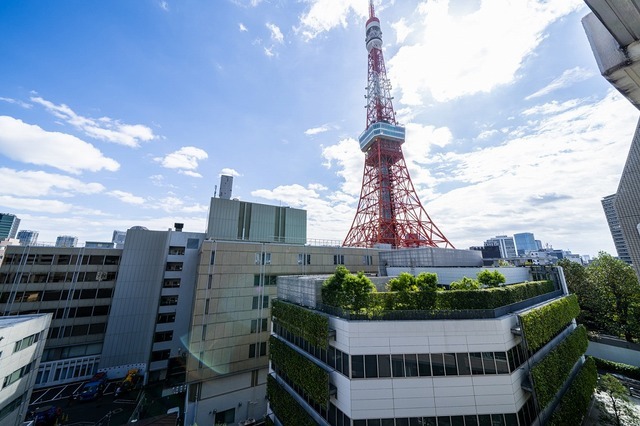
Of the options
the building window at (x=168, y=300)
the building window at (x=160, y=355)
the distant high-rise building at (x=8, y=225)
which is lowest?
the building window at (x=160, y=355)

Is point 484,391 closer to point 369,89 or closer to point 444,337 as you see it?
point 444,337

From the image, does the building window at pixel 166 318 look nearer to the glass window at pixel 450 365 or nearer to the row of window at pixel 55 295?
the row of window at pixel 55 295

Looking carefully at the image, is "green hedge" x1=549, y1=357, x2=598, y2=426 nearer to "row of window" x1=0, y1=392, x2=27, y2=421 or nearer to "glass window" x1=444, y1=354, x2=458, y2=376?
"glass window" x1=444, y1=354, x2=458, y2=376

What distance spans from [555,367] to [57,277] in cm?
5074

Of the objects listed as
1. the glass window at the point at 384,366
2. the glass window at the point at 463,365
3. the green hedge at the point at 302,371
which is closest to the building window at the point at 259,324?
the green hedge at the point at 302,371

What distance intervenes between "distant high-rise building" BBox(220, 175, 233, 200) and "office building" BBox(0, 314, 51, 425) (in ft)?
Result: 64.3

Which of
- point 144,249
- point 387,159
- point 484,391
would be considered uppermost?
point 387,159

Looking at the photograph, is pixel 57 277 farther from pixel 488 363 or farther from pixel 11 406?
pixel 488 363

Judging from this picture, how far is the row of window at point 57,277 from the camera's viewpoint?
2802 centimetres

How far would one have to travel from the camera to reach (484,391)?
1236 cm

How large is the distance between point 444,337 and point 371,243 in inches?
1153

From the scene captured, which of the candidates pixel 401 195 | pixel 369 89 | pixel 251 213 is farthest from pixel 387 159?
pixel 251 213

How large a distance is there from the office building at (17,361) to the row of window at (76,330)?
37.9ft

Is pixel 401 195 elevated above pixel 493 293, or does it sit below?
above
